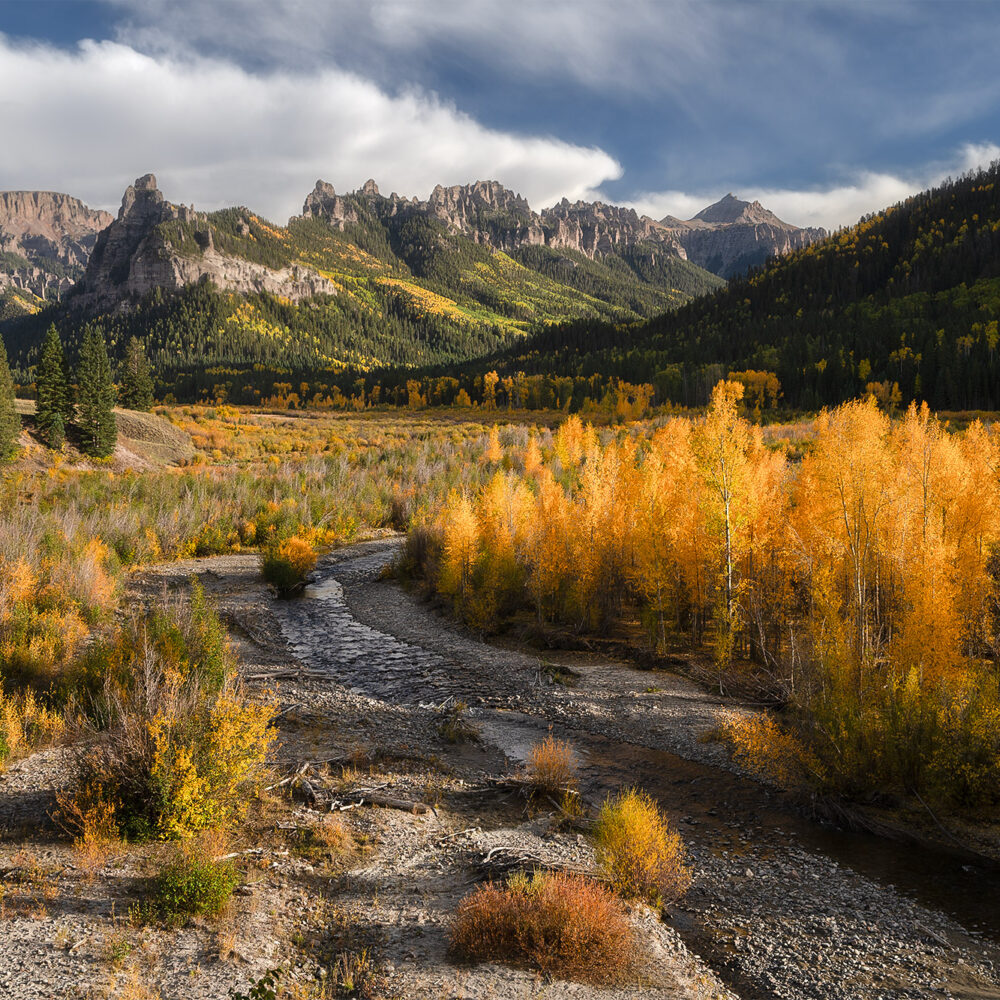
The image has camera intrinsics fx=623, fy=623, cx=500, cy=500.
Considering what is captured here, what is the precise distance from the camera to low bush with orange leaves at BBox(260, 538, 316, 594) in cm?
2858

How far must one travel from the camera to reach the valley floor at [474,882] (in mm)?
6844

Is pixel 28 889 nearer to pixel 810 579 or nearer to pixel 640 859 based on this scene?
pixel 640 859

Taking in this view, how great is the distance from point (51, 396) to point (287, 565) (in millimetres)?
33382

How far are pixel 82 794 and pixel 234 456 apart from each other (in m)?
57.2

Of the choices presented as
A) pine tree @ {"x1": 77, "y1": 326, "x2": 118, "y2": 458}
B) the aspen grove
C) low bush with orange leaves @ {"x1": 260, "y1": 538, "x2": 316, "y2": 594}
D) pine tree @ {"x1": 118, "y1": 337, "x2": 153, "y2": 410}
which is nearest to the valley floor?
the aspen grove

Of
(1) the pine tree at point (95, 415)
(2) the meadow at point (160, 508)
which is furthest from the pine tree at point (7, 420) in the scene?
(1) the pine tree at point (95, 415)

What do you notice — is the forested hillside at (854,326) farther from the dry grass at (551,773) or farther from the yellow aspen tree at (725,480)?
the dry grass at (551,773)

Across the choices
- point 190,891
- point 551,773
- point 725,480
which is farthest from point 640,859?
point 725,480

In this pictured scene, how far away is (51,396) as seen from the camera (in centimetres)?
4797

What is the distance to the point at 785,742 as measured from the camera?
1200 centimetres

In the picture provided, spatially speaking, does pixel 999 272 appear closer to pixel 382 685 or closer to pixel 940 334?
pixel 940 334

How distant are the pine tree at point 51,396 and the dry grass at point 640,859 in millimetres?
51957

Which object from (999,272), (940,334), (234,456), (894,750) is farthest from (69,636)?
(999,272)

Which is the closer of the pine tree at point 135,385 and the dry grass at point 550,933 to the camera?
the dry grass at point 550,933
